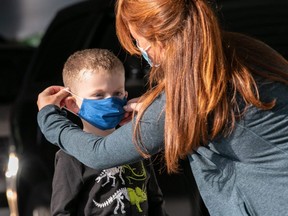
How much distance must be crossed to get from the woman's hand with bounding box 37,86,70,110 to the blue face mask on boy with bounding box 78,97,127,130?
79mm

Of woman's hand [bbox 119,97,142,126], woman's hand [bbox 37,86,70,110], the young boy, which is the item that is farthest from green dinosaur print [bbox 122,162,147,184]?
woman's hand [bbox 37,86,70,110]

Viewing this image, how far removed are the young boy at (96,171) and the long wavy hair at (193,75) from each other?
36cm

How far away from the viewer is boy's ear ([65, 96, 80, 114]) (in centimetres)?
266

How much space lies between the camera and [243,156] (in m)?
2.25

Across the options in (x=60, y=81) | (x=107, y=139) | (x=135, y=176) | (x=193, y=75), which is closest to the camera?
(x=193, y=75)

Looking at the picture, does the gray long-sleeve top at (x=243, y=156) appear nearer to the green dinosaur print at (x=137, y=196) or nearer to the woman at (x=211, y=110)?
the woman at (x=211, y=110)

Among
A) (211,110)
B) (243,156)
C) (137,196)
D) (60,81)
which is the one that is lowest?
(60,81)

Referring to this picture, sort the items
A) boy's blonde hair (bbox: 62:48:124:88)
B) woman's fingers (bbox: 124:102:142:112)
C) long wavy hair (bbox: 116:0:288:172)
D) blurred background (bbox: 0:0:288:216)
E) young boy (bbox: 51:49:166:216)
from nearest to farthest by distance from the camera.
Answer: long wavy hair (bbox: 116:0:288:172)
woman's fingers (bbox: 124:102:142:112)
young boy (bbox: 51:49:166:216)
boy's blonde hair (bbox: 62:48:124:88)
blurred background (bbox: 0:0:288:216)

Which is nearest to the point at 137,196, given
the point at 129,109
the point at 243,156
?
the point at 129,109

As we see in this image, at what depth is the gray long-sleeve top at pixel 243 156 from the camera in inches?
88.0

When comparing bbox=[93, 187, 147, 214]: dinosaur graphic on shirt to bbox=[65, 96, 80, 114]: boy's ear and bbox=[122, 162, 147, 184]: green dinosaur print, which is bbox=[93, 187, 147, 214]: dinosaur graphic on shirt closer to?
bbox=[122, 162, 147, 184]: green dinosaur print

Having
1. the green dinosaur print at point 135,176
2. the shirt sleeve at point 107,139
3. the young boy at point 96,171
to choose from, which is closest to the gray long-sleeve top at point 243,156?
the shirt sleeve at point 107,139

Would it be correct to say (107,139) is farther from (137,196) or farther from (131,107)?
(137,196)

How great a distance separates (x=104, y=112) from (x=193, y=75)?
0.45m
